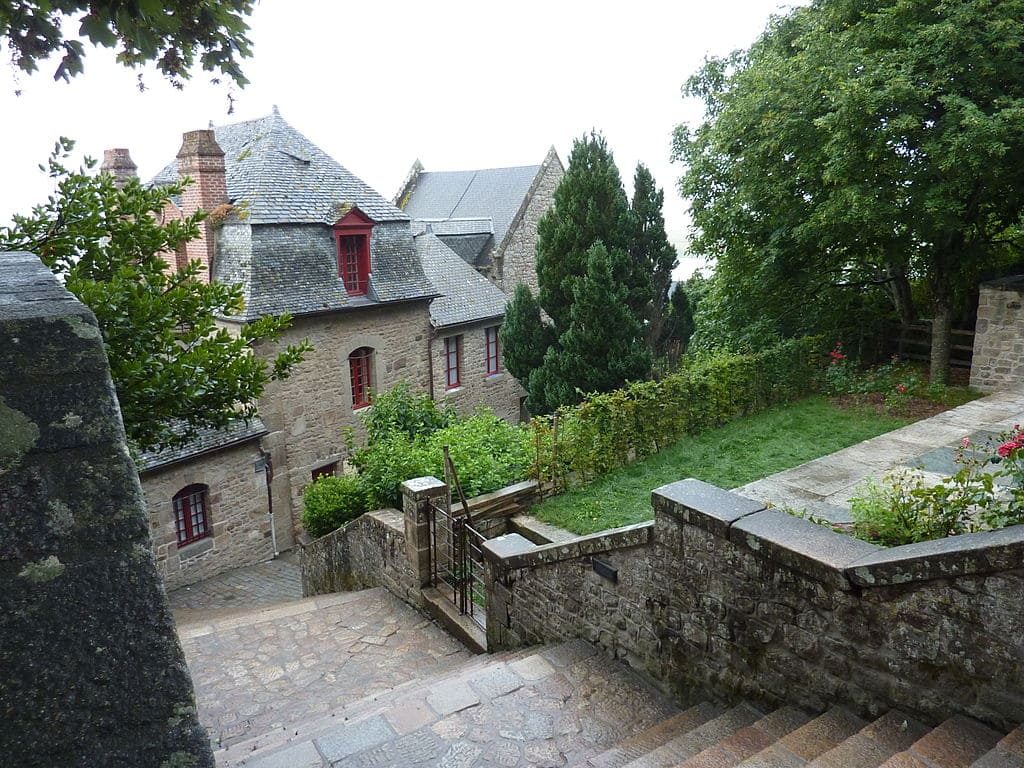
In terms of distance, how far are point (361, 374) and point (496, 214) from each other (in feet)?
36.6

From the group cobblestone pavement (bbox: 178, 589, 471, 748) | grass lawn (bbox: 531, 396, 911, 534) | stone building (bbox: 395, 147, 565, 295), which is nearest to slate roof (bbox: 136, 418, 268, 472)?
cobblestone pavement (bbox: 178, 589, 471, 748)

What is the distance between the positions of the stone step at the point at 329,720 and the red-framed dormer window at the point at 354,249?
480 inches

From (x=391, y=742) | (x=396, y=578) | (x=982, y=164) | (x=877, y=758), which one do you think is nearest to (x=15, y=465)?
(x=877, y=758)

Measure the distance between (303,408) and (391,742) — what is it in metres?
12.4

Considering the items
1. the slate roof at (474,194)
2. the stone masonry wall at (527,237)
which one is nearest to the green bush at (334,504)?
the stone masonry wall at (527,237)

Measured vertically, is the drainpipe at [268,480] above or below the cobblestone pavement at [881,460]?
below

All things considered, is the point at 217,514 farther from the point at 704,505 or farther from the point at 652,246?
the point at 704,505

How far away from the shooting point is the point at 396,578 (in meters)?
8.90

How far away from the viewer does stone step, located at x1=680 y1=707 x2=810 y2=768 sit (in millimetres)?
3787

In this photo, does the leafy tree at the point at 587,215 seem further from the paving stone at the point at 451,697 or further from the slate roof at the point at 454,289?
the paving stone at the point at 451,697

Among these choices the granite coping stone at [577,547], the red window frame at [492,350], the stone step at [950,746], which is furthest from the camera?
the red window frame at [492,350]

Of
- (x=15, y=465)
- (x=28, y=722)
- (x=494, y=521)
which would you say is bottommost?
(x=494, y=521)

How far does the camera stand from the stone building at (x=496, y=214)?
82.1 feet

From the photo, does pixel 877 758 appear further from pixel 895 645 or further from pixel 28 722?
pixel 28 722
